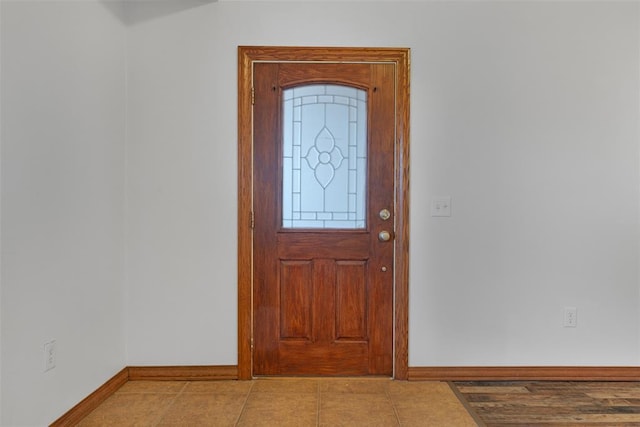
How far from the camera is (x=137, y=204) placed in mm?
2773

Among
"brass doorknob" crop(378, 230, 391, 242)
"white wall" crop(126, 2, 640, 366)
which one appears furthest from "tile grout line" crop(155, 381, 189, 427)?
"brass doorknob" crop(378, 230, 391, 242)

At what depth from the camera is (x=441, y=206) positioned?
9.21 feet

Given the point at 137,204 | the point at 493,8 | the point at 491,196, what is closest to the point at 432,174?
the point at 491,196

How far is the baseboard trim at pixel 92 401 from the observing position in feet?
7.20

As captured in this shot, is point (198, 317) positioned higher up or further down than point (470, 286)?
further down

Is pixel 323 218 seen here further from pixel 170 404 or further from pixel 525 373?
pixel 525 373

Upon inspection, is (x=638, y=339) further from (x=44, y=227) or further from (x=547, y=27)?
(x=44, y=227)

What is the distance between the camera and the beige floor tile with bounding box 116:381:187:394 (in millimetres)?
2633

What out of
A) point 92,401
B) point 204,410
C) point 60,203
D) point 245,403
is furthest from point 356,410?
point 60,203

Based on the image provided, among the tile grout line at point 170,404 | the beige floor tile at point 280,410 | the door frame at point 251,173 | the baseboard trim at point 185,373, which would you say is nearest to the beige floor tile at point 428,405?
the door frame at point 251,173

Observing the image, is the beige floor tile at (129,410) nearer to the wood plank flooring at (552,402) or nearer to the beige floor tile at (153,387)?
the beige floor tile at (153,387)

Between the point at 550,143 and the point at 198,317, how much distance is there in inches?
95.8

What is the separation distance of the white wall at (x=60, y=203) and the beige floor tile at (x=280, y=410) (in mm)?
863

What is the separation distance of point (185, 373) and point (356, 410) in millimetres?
1100
